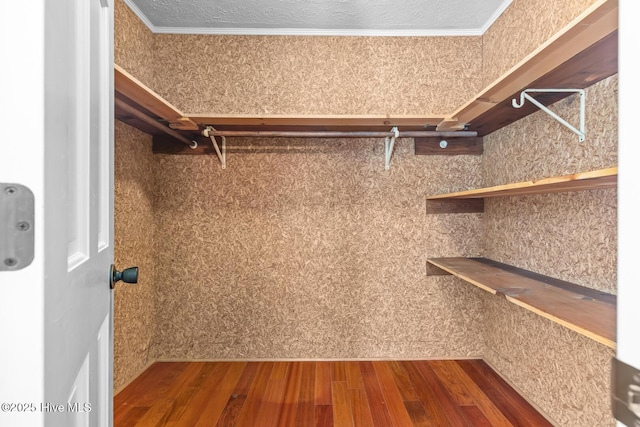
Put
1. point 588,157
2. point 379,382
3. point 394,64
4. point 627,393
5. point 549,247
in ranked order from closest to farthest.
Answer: point 627,393 → point 588,157 → point 549,247 → point 379,382 → point 394,64

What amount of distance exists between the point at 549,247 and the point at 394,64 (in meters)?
1.40

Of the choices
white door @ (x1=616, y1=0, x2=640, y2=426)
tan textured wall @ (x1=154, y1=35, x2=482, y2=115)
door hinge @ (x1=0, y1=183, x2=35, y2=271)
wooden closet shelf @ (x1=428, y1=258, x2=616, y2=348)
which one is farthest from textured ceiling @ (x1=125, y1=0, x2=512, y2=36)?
door hinge @ (x1=0, y1=183, x2=35, y2=271)

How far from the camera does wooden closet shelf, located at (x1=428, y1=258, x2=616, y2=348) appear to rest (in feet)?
2.97

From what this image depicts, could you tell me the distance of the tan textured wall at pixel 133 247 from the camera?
5.78 ft

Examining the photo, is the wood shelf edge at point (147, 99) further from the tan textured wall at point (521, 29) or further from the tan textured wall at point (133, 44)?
the tan textured wall at point (521, 29)

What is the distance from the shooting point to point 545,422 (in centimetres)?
154

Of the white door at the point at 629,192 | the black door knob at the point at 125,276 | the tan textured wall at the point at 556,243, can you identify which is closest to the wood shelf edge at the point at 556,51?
the tan textured wall at the point at 556,243

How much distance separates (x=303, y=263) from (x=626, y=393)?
180cm

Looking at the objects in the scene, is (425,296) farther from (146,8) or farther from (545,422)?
(146,8)

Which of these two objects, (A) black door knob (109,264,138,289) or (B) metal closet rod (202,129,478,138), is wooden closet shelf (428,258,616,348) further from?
(A) black door knob (109,264,138,289)

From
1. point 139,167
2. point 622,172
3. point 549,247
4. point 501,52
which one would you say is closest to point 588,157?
point 549,247

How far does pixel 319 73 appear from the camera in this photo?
211 cm

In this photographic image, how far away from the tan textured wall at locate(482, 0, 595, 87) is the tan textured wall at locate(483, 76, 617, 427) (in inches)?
14.0

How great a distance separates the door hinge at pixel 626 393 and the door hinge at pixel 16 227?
0.71 m
